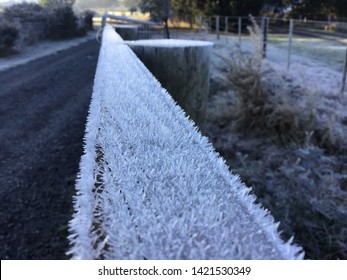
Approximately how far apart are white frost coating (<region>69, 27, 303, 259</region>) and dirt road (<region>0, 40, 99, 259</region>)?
154 cm

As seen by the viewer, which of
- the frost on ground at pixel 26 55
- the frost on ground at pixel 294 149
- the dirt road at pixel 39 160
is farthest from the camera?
the frost on ground at pixel 26 55

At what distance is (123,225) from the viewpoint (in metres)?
0.88

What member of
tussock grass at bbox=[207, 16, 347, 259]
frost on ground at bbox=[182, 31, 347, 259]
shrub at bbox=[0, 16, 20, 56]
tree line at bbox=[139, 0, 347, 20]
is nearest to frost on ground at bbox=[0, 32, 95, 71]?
shrub at bbox=[0, 16, 20, 56]

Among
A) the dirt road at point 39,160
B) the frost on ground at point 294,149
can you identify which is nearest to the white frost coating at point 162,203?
the dirt road at point 39,160

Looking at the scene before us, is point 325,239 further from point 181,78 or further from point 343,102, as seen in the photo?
point 343,102

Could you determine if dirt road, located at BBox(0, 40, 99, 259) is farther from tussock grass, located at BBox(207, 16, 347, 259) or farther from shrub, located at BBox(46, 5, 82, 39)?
shrub, located at BBox(46, 5, 82, 39)

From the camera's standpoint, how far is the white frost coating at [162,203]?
2.73 ft

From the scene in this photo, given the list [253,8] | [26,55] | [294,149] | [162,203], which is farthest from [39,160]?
[253,8]

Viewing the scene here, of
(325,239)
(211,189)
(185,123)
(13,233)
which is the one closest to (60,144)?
(13,233)

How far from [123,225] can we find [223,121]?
5379 millimetres

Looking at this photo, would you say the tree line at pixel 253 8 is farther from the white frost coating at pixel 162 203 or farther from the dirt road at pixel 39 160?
the white frost coating at pixel 162 203

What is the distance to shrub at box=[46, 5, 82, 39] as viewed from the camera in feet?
68.3

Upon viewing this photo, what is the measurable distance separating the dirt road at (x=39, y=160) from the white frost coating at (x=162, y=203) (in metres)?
1.54

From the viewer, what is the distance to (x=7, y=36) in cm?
1384
